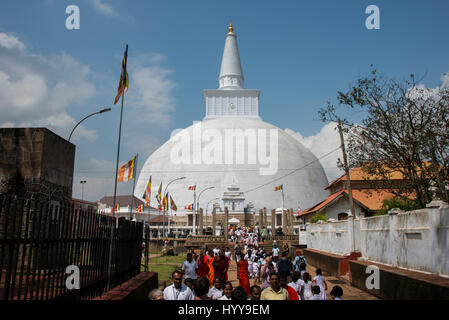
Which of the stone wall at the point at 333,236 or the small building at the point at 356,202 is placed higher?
the small building at the point at 356,202

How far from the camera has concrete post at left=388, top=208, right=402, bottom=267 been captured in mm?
12391

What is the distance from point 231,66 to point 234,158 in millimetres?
17876

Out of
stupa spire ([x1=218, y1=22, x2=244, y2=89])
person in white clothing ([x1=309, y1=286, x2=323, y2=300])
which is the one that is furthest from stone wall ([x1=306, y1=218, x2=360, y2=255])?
stupa spire ([x1=218, y1=22, x2=244, y2=89])

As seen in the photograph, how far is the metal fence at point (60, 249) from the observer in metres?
5.28

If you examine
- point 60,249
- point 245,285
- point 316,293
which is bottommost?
point 245,285

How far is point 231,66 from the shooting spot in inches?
2832

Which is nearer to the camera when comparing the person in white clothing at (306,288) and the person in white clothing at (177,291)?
the person in white clothing at (177,291)

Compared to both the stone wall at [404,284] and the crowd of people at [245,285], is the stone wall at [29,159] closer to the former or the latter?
the crowd of people at [245,285]

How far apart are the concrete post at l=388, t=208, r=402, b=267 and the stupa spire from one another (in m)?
61.0

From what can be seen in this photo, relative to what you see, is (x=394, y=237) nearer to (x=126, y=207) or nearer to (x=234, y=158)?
(x=234, y=158)

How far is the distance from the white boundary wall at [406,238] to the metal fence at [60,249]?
7.53 meters
